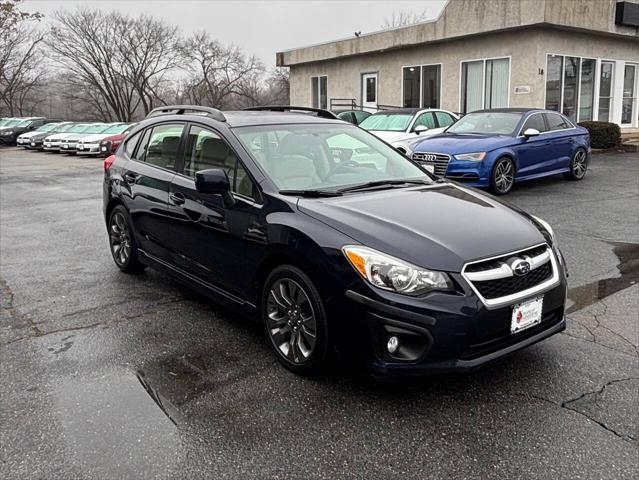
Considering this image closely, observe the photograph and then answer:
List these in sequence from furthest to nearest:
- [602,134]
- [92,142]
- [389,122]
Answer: [92,142] < [602,134] < [389,122]

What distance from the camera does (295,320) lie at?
11.6 ft

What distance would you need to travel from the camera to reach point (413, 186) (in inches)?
165

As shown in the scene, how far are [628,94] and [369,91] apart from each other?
9.66 meters

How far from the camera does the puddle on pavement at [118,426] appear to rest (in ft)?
8.89

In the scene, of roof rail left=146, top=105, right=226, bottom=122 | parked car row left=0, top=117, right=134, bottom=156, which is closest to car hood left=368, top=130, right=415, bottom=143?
roof rail left=146, top=105, right=226, bottom=122

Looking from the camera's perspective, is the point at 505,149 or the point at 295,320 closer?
the point at 295,320

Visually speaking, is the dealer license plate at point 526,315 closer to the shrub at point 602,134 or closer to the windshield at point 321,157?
the windshield at point 321,157

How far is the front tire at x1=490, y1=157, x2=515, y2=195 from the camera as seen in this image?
32.6 feet

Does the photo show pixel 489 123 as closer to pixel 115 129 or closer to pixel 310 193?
pixel 310 193

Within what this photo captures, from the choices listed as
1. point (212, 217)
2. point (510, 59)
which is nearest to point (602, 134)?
point (510, 59)

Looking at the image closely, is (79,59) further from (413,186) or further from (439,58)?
(413,186)

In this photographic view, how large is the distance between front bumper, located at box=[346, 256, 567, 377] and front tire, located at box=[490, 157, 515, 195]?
719 cm

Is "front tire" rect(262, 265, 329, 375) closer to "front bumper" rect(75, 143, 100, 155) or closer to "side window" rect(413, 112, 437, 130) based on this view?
"side window" rect(413, 112, 437, 130)

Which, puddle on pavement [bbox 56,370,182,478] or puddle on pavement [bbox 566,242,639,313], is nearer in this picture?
puddle on pavement [bbox 56,370,182,478]
